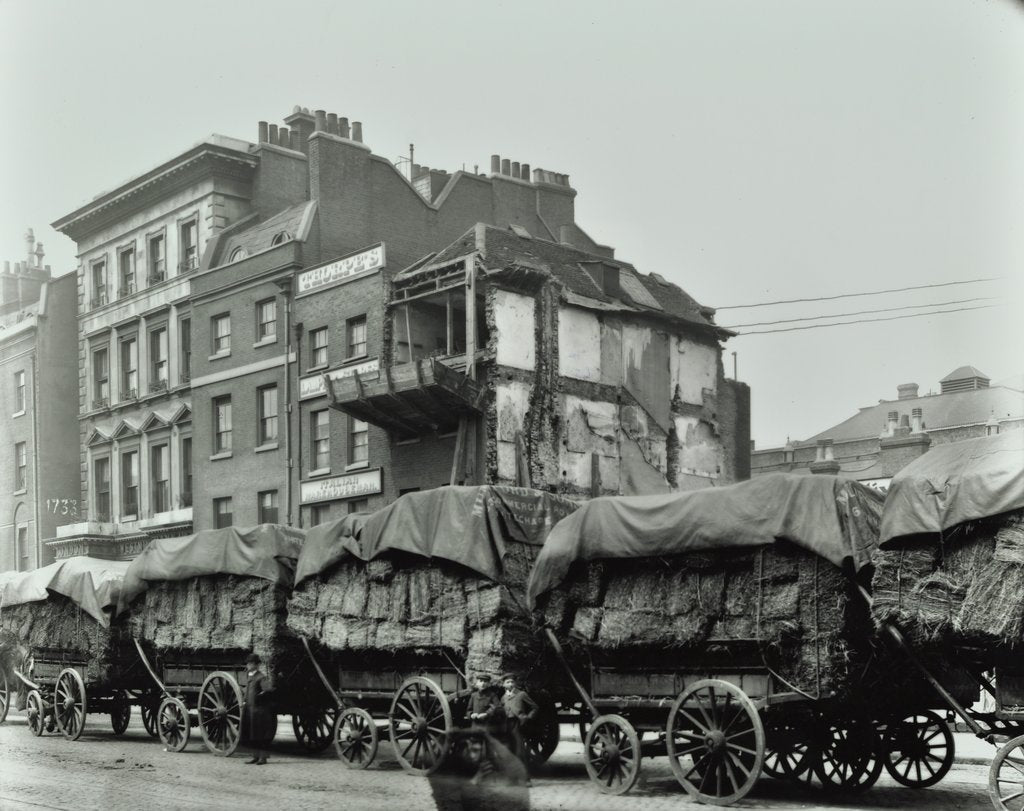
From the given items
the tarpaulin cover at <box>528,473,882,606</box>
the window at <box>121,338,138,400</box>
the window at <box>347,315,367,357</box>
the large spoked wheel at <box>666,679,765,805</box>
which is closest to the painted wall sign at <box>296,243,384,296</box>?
the window at <box>347,315,367,357</box>

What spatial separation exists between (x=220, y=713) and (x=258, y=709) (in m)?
1.01

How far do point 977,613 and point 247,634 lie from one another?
11461 millimetres

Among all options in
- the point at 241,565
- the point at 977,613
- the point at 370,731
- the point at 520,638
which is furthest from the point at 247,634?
the point at 977,613

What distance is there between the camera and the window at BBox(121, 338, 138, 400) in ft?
162

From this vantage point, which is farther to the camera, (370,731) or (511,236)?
(511,236)

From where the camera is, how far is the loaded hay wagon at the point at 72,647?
896 inches

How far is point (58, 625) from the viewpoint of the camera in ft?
79.1

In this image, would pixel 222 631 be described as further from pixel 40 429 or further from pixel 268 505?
pixel 40 429

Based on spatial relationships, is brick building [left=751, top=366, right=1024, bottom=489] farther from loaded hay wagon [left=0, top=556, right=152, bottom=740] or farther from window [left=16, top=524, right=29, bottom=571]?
window [left=16, top=524, right=29, bottom=571]

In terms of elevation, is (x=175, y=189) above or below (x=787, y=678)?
above

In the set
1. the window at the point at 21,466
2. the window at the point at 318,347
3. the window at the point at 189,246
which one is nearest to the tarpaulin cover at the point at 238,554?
the window at the point at 318,347

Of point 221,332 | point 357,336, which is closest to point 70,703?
point 357,336

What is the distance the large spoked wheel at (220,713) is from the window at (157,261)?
30856mm

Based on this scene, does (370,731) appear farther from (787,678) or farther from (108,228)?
(108,228)
